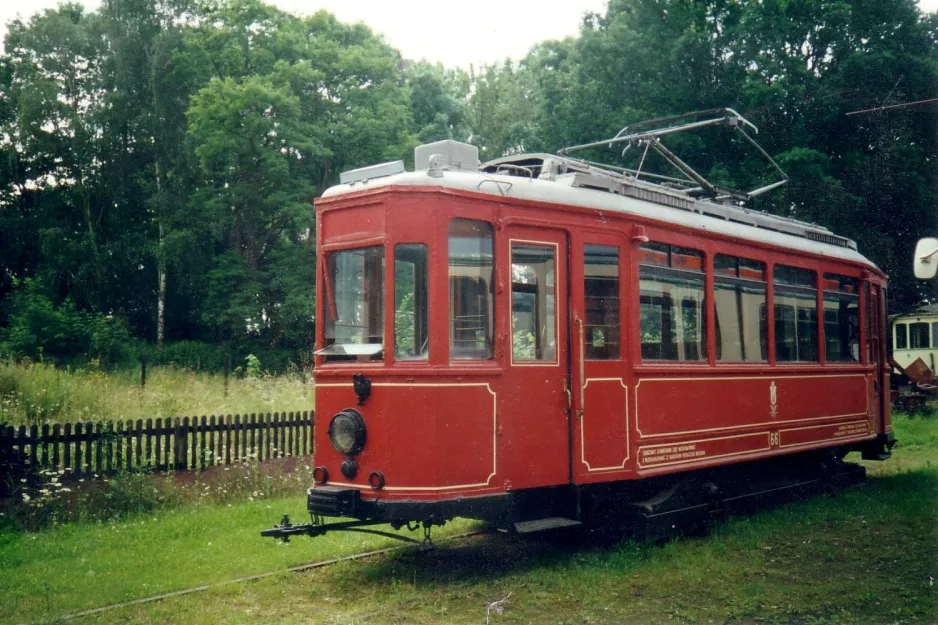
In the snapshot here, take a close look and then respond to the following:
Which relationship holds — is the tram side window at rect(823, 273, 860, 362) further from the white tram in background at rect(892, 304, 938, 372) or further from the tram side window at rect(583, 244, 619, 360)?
the white tram in background at rect(892, 304, 938, 372)

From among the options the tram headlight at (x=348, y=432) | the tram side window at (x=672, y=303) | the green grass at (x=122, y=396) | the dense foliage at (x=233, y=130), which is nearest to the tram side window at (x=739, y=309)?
the tram side window at (x=672, y=303)

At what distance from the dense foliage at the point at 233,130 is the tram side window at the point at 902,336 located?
9.50 metres

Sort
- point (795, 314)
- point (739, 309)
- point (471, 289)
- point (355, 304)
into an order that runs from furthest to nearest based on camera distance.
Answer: point (795, 314) < point (739, 309) < point (355, 304) < point (471, 289)

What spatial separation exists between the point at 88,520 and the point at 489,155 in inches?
1224

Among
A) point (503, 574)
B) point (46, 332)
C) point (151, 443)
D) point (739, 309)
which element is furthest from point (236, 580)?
point (46, 332)

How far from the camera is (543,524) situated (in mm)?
7820

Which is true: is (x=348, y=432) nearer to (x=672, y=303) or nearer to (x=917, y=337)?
(x=672, y=303)

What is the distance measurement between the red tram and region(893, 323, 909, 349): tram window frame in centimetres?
2983

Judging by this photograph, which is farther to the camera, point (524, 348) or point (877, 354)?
point (877, 354)

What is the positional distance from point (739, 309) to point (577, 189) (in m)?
2.92

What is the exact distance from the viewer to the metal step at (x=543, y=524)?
7.58 meters

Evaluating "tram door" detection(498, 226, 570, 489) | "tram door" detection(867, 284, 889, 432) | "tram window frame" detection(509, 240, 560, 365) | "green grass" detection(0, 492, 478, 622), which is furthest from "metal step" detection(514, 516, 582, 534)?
"tram door" detection(867, 284, 889, 432)

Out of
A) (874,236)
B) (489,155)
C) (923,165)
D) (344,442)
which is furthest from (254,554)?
(489,155)

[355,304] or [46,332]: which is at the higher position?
[46,332]
